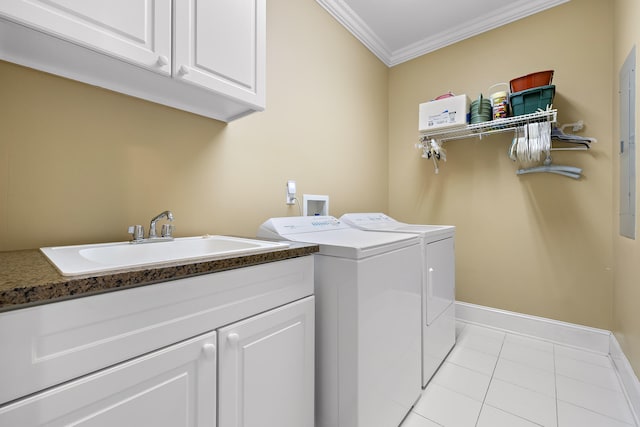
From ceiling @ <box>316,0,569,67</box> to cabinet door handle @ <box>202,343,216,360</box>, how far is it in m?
2.57

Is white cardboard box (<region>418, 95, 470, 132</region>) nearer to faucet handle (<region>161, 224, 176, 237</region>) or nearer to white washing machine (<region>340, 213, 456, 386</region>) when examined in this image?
white washing machine (<region>340, 213, 456, 386</region>)

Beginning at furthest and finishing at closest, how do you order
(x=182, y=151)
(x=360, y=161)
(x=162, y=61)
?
(x=360, y=161)
(x=182, y=151)
(x=162, y=61)

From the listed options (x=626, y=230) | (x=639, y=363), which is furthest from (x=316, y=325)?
(x=626, y=230)

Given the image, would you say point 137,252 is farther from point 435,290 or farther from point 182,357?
point 435,290

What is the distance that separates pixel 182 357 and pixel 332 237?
0.89 m

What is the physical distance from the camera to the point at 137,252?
113cm

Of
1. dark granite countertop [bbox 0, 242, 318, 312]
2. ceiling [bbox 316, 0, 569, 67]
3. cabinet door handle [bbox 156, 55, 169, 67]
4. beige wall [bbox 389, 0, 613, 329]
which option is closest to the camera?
dark granite countertop [bbox 0, 242, 318, 312]

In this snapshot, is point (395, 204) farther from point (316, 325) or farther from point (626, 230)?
point (316, 325)

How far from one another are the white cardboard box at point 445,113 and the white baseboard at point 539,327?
1.75m

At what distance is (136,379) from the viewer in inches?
26.7

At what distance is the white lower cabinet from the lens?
21.8 inches

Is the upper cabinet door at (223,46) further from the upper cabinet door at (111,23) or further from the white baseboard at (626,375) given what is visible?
the white baseboard at (626,375)

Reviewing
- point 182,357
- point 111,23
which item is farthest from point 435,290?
point 111,23

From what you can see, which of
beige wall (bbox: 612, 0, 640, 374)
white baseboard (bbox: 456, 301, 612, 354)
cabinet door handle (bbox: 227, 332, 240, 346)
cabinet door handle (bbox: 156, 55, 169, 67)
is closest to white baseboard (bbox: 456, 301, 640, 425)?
white baseboard (bbox: 456, 301, 612, 354)
